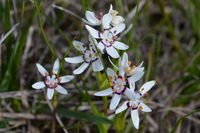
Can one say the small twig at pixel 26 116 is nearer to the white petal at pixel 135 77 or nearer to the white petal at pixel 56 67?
the white petal at pixel 56 67

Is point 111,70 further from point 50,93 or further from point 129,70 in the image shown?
point 50,93

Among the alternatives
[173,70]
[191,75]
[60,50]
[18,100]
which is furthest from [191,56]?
[18,100]

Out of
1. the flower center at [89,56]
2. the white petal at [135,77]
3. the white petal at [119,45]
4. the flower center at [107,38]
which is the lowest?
the white petal at [135,77]

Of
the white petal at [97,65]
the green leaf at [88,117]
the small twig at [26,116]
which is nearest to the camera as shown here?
the white petal at [97,65]

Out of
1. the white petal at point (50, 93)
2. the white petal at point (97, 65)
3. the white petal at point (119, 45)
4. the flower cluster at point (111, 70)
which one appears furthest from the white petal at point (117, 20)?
the white petal at point (50, 93)

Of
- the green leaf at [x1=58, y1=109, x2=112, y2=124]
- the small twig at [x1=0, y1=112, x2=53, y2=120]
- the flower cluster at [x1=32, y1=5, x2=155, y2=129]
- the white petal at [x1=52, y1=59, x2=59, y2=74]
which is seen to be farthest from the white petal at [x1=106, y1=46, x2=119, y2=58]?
the small twig at [x1=0, y1=112, x2=53, y2=120]

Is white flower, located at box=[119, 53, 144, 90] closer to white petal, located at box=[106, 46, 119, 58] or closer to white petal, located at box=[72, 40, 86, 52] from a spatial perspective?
white petal, located at box=[106, 46, 119, 58]

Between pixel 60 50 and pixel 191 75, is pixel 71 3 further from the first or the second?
pixel 191 75
